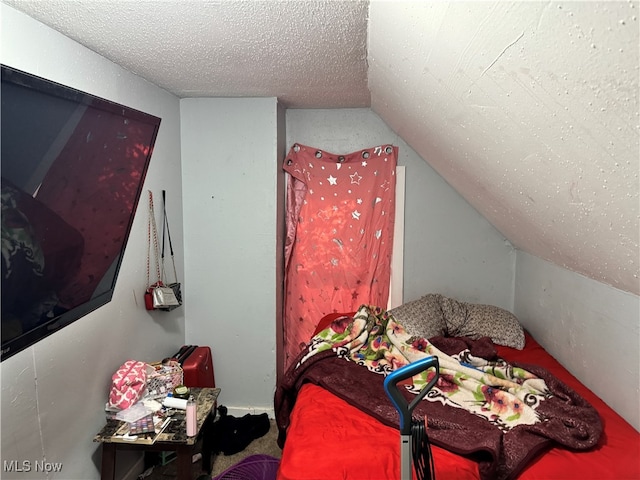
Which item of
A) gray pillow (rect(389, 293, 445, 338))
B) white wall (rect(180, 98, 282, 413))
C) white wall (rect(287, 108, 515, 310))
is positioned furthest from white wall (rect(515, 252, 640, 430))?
white wall (rect(180, 98, 282, 413))

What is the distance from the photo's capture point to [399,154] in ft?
10.2

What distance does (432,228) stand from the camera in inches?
124

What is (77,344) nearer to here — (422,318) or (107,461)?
(107,461)

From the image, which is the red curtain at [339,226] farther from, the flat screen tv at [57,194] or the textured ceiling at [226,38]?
the flat screen tv at [57,194]

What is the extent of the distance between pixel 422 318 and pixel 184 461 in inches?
58.4

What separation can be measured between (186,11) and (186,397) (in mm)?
1724

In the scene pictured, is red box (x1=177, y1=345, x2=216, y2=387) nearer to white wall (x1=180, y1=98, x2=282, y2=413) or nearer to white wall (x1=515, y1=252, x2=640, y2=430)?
white wall (x1=180, y1=98, x2=282, y2=413)

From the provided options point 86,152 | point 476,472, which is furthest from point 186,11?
point 476,472

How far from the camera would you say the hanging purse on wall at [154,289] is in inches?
94.3

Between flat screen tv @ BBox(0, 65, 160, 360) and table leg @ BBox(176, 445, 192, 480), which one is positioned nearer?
flat screen tv @ BBox(0, 65, 160, 360)

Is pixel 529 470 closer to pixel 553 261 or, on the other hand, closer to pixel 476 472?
pixel 476 472

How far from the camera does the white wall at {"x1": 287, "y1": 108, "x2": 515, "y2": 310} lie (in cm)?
311

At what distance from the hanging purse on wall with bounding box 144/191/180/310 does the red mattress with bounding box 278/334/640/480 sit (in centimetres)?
103

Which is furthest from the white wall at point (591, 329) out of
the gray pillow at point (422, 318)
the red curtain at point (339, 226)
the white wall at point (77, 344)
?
the white wall at point (77, 344)
